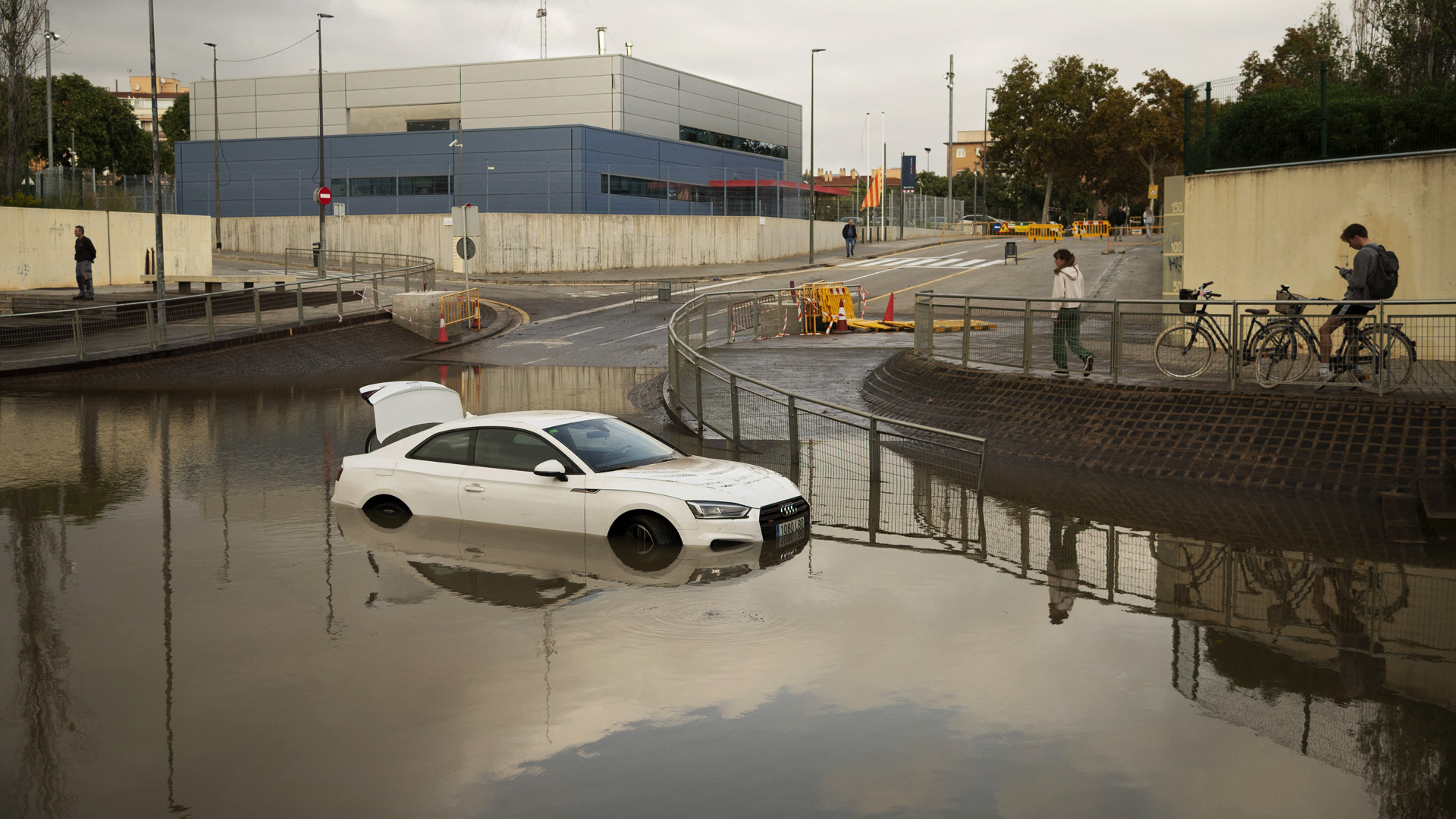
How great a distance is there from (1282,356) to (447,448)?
31.1 ft

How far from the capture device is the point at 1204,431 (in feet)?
46.6

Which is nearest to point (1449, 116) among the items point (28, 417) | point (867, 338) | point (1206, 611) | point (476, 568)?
point (867, 338)

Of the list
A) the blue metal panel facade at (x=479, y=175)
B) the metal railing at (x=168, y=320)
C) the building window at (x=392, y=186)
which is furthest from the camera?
the building window at (x=392, y=186)

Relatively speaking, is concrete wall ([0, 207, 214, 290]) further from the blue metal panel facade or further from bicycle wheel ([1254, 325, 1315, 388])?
bicycle wheel ([1254, 325, 1315, 388])

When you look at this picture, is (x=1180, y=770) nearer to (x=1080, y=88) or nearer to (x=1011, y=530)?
(x=1011, y=530)

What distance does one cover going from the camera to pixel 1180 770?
19.0 ft

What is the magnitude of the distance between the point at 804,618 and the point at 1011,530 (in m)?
3.63

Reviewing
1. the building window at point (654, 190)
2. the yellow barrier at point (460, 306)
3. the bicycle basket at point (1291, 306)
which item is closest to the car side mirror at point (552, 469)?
the bicycle basket at point (1291, 306)

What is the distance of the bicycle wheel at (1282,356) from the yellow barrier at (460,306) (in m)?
22.3

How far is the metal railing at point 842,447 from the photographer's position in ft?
39.9

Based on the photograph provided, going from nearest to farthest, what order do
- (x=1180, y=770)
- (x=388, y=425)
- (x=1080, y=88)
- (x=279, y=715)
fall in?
(x=1180, y=770) < (x=279, y=715) < (x=388, y=425) < (x=1080, y=88)

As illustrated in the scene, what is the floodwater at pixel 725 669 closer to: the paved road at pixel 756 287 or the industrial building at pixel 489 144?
the paved road at pixel 756 287

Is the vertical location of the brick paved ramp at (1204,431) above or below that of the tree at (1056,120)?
below

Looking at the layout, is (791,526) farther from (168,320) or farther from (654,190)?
(654,190)
